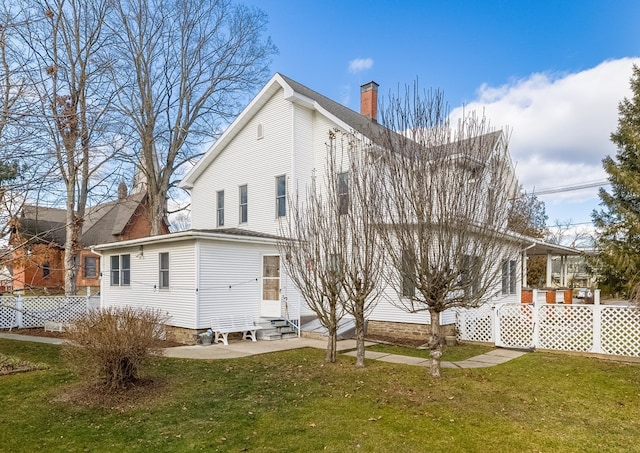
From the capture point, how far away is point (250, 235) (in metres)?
13.2

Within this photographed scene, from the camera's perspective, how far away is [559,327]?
1059 centimetres

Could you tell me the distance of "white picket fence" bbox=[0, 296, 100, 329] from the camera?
1516 cm

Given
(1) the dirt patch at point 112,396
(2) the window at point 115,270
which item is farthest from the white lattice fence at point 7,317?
(1) the dirt patch at point 112,396

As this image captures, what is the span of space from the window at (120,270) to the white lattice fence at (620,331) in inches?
567

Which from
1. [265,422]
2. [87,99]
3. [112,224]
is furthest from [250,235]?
[112,224]

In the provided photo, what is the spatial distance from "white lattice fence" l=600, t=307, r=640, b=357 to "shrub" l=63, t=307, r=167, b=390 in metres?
9.95

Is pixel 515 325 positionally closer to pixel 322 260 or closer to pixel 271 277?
pixel 322 260

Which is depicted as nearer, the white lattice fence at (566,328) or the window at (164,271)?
the white lattice fence at (566,328)

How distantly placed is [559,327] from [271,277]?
8293mm

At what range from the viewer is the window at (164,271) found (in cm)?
1324

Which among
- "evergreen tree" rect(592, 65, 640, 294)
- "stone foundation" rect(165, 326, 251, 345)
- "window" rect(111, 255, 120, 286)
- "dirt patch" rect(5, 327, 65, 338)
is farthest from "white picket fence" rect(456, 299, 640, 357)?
"dirt patch" rect(5, 327, 65, 338)

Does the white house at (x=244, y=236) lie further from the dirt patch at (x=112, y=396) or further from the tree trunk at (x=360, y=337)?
the dirt patch at (x=112, y=396)

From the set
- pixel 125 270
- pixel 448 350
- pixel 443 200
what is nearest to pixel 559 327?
pixel 448 350

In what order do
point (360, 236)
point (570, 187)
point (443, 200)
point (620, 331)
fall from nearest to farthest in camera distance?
point (443, 200), point (360, 236), point (620, 331), point (570, 187)
